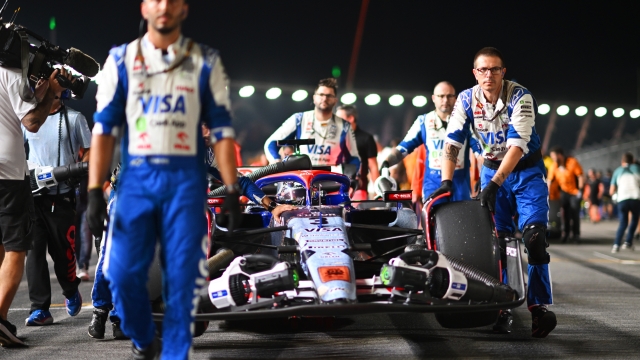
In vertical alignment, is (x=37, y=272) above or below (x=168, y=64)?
below

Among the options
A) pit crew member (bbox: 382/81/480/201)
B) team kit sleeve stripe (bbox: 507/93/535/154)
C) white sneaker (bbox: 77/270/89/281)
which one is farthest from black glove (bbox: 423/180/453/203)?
white sneaker (bbox: 77/270/89/281)

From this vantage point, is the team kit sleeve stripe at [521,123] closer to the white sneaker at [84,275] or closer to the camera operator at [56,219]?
the camera operator at [56,219]

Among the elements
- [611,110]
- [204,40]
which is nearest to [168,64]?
[204,40]

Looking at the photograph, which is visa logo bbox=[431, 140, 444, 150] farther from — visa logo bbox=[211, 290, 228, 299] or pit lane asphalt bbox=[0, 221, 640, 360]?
visa logo bbox=[211, 290, 228, 299]

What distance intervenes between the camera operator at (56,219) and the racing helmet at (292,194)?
5.48 feet

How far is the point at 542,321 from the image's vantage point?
5.39 m

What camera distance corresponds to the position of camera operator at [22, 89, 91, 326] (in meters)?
6.37

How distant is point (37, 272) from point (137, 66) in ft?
9.95

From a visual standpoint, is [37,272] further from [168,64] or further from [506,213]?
[506,213]

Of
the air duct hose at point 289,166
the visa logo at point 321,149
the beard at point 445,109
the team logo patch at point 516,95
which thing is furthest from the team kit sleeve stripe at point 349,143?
the team logo patch at point 516,95

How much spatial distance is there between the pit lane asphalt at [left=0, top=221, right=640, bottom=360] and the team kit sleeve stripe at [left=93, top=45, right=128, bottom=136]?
1.66 m

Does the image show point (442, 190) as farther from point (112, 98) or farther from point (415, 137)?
point (415, 137)

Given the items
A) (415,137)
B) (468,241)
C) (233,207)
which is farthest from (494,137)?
(415,137)

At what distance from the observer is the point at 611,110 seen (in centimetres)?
2181
